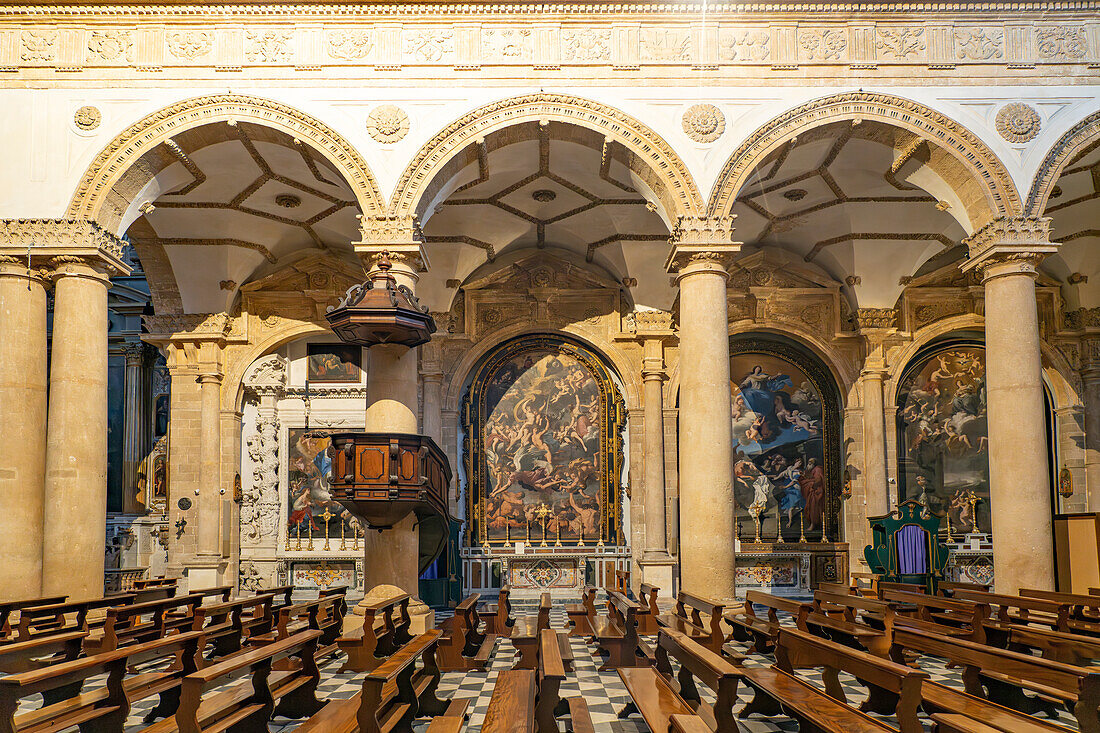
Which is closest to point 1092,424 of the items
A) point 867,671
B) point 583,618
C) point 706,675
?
point 583,618

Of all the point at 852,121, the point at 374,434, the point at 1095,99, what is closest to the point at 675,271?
the point at 852,121

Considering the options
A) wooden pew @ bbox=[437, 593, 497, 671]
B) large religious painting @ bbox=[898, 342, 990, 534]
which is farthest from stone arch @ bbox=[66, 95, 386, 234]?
large religious painting @ bbox=[898, 342, 990, 534]

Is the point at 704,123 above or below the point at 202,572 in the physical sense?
above

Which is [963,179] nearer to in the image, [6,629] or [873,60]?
[873,60]

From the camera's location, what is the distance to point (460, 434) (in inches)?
659

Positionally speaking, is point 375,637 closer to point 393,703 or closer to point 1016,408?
point 393,703

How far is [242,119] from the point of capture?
35.6 ft

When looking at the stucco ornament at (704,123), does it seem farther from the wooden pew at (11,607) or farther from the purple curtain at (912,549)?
the wooden pew at (11,607)

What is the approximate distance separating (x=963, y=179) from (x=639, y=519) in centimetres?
787

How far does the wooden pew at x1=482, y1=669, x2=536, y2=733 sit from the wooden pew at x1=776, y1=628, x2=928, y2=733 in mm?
1630

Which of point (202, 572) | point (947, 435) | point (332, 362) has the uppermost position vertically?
point (332, 362)

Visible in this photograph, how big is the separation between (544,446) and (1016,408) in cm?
838

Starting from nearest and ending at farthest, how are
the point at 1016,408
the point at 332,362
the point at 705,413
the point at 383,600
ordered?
the point at 383,600
the point at 705,413
the point at 1016,408
the point at 332,362

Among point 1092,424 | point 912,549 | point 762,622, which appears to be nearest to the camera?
point 762,622
